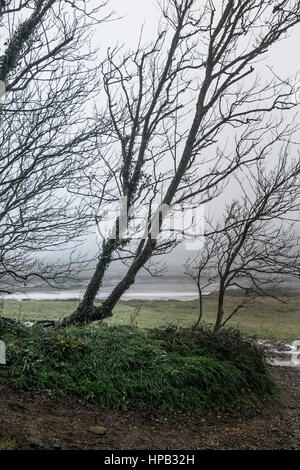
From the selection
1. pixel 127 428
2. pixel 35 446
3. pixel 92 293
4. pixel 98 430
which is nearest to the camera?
pixel 35 446

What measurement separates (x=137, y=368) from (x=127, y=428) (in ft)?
4.42

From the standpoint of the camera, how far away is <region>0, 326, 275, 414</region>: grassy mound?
580 cm

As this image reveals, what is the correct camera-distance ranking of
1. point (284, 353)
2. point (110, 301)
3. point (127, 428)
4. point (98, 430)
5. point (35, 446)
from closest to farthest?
point (35, 446)
point (98, 430)
point (127, 428)
point (110, 301)
point (284, 353)

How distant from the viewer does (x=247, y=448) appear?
5.17 m

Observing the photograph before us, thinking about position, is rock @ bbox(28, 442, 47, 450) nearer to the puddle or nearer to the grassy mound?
the grassy mound

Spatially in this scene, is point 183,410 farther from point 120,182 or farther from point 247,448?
point 120,182

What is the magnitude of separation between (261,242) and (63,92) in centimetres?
621

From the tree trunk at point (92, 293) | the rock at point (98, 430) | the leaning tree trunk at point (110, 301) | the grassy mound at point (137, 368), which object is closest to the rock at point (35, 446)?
the rock at point (98, 430)

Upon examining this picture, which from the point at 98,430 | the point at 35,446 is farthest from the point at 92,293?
the point at 35,446

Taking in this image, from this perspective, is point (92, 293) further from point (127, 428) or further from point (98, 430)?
point (98, 430)

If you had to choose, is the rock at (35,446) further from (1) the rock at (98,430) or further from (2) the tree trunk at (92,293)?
(2) the tree trunk at (92,293)

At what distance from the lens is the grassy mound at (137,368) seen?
19.0 ft

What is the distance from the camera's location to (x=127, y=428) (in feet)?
16.8

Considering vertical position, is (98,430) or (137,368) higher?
(137,368)
